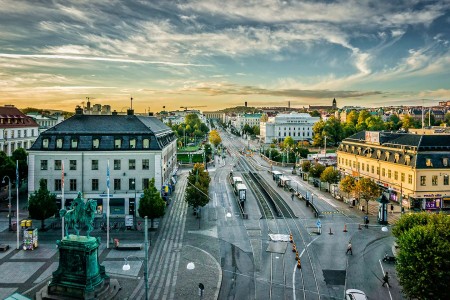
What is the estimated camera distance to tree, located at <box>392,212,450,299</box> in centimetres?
2495

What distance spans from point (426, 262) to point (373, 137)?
51728 millimetres

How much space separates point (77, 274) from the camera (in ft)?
88.9

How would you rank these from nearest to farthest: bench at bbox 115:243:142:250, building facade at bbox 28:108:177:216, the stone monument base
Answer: the stone monument base → bench at bbox 115:243:142:250 → building facade at bbox 28:108:177:216

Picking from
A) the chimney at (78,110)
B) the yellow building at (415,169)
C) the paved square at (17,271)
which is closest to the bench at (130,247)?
the paved square at (17,271)

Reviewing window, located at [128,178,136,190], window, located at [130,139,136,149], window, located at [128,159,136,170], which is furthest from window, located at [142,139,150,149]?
window, located at [128,178,136,190]

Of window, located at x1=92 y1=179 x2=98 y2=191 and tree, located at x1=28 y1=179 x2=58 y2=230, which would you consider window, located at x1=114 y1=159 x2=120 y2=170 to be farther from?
tree, located at x1=28 y1=179 x2=58 y2=230

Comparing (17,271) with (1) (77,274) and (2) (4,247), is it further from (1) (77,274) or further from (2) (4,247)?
(1) (77,274)

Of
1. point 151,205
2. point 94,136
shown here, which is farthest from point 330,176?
point 94,136

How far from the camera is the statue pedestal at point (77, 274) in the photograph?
2678cm

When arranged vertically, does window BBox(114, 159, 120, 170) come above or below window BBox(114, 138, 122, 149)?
below

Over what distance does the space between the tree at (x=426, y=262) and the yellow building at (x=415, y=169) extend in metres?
31.0

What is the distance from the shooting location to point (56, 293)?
89.8 feet

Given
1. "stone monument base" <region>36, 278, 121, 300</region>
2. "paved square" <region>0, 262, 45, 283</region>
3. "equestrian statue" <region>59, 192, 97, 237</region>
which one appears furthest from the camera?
"paved square" <region>0, 262, 45, 283</region>

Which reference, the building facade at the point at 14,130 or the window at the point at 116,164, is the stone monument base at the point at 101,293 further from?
the building facade at the point at 14,130
